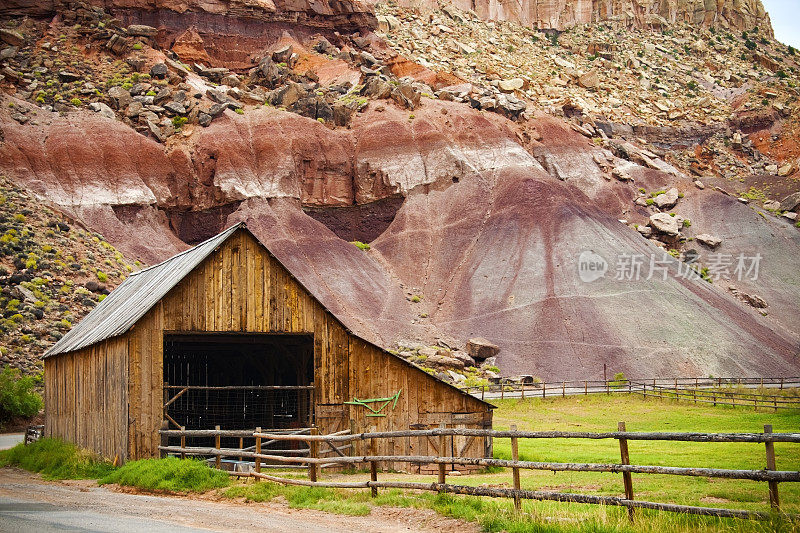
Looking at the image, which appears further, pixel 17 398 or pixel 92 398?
pixel 17 398

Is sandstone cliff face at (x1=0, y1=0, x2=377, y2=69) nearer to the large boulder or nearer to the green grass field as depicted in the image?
the large boulder

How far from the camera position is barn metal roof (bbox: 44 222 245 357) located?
2395cm

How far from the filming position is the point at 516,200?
77875 millimetres

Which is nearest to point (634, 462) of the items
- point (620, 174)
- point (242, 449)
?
point (242, 449)

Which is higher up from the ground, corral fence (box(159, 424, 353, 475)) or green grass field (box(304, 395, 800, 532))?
corral fence (box(159, 424, 353, 475))

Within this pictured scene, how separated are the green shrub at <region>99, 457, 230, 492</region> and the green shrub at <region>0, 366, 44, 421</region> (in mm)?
21488

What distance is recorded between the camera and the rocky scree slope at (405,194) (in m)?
64.4

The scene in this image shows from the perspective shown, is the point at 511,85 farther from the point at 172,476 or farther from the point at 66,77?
the point at 172,476

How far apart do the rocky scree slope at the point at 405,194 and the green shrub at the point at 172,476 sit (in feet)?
115

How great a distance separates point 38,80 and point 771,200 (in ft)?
238

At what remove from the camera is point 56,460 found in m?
24.4

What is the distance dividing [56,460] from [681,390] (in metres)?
34.3

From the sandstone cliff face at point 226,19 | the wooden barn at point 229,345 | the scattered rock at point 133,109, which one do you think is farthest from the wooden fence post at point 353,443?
the sandstone cliff face at point 226,19

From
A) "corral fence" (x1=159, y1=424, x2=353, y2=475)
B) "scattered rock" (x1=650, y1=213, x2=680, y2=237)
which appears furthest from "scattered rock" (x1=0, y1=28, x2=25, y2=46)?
"corral fence" (x1=159, y1=424, x2=353, y2=475)
